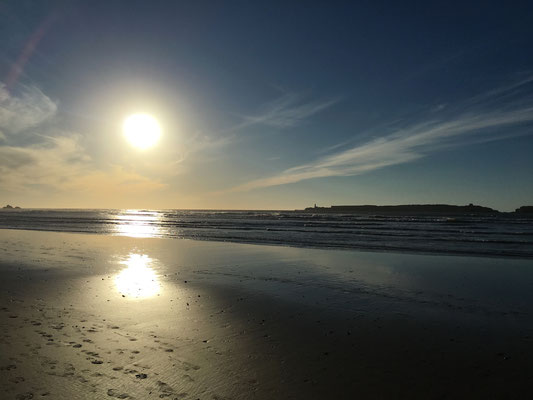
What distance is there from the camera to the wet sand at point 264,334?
5262 millimetres

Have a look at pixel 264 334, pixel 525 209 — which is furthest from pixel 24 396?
pixel 525 209

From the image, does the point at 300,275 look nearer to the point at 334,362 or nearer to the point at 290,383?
the point at 334,362

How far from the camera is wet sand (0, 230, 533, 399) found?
5262 mm

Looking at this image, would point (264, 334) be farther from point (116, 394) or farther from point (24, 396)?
point (24, 396)

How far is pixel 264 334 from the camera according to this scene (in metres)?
7.64

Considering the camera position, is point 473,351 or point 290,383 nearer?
point 290,383

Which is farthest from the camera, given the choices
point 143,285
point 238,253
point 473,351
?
point 238,253

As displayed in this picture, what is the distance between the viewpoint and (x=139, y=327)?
7820mm

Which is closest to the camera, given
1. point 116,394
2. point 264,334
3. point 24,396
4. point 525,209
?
point 24,396

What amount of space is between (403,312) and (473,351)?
2.69 meters

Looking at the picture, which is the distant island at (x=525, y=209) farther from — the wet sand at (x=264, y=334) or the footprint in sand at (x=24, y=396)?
the footprint in sand at (x=24, y=396)

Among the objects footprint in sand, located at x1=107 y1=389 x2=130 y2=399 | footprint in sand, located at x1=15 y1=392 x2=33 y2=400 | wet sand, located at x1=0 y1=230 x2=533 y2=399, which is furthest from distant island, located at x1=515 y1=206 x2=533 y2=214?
footprint in sand, located at x1=15 y1=392 x2=33 y2=400

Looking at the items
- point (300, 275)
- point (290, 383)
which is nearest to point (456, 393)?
point (290, 383)

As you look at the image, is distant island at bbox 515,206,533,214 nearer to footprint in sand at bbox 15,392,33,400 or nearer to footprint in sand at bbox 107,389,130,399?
footprint in sand at bbox 107,389,130,399
